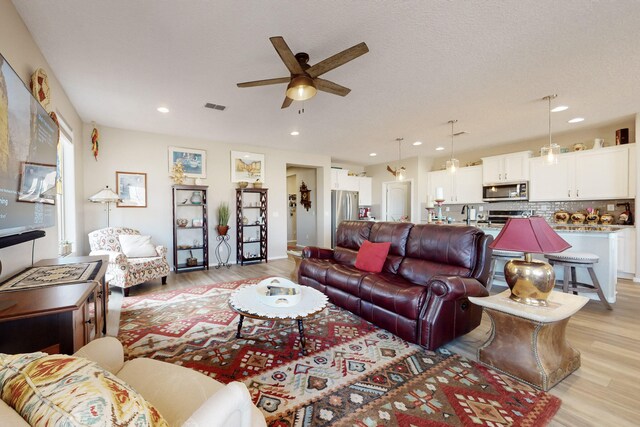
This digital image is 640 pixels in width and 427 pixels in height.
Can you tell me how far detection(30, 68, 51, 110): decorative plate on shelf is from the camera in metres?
2.21

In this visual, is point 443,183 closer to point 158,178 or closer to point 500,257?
point 500,257

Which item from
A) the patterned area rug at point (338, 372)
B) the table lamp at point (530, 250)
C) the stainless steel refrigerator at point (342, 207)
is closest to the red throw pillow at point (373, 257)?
the patterned area rug at point (338, 372)

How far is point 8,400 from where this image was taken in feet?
1.91

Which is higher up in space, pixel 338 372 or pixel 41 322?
pixel 41 322

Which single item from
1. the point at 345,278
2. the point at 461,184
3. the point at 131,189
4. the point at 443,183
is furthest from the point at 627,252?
the point at 131,189

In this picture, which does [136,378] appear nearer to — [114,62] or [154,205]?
[114,62]

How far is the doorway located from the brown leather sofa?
4.35 meters

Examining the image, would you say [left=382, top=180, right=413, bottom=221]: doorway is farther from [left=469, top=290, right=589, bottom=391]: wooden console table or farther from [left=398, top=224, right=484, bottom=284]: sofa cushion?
[left=469, top=290, right=589, bottom=391]: wooden console table

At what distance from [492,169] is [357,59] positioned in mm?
4760

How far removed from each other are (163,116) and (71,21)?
2.07 m

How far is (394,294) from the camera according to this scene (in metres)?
2.40

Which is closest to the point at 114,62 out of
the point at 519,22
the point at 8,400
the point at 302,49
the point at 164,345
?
the point at 302,49

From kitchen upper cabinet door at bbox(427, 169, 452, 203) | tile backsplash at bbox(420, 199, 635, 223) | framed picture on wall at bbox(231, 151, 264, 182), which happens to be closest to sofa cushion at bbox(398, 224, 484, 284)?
framed picture on wall at bbox(231, 151, 264, 182)

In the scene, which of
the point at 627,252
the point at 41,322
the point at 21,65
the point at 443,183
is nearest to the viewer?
the point at 41,322
